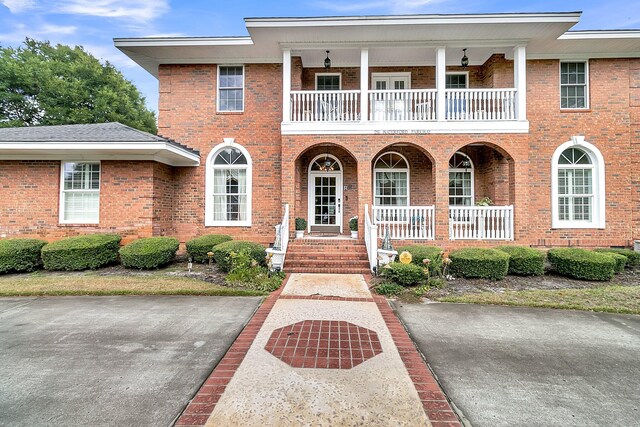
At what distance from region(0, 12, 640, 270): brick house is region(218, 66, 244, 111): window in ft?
0.13

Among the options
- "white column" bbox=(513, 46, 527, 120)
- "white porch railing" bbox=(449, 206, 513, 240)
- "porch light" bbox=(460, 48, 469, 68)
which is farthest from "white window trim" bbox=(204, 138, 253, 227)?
"white column" bbox=(513, 46, 527, 120)

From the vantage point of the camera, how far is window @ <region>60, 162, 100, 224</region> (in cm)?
944

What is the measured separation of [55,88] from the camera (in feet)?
69.2

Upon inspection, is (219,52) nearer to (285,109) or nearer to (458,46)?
(285,109)

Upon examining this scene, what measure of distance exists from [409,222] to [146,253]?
7.90 m

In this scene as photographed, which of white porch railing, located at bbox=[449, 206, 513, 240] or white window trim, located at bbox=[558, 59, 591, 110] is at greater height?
white window trim, located at bbox=[558, 59, 591, 110]

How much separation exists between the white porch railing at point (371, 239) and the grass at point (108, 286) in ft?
10.4

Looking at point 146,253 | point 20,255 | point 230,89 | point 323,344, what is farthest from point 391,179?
point 20,255

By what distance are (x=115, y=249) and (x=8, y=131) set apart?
5811 millimetres

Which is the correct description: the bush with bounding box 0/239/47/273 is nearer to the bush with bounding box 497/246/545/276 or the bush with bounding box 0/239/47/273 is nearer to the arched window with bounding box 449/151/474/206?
the bush with bounding box 497/246/545/276

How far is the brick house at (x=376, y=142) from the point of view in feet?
29.8

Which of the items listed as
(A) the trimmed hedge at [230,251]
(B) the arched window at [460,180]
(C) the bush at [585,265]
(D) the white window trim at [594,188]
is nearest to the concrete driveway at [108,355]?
(A) the trimmed hedge at [230,251]

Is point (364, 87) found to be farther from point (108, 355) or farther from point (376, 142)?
point (108, 355)

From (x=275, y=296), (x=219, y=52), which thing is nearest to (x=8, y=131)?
(x=219, y=52)
